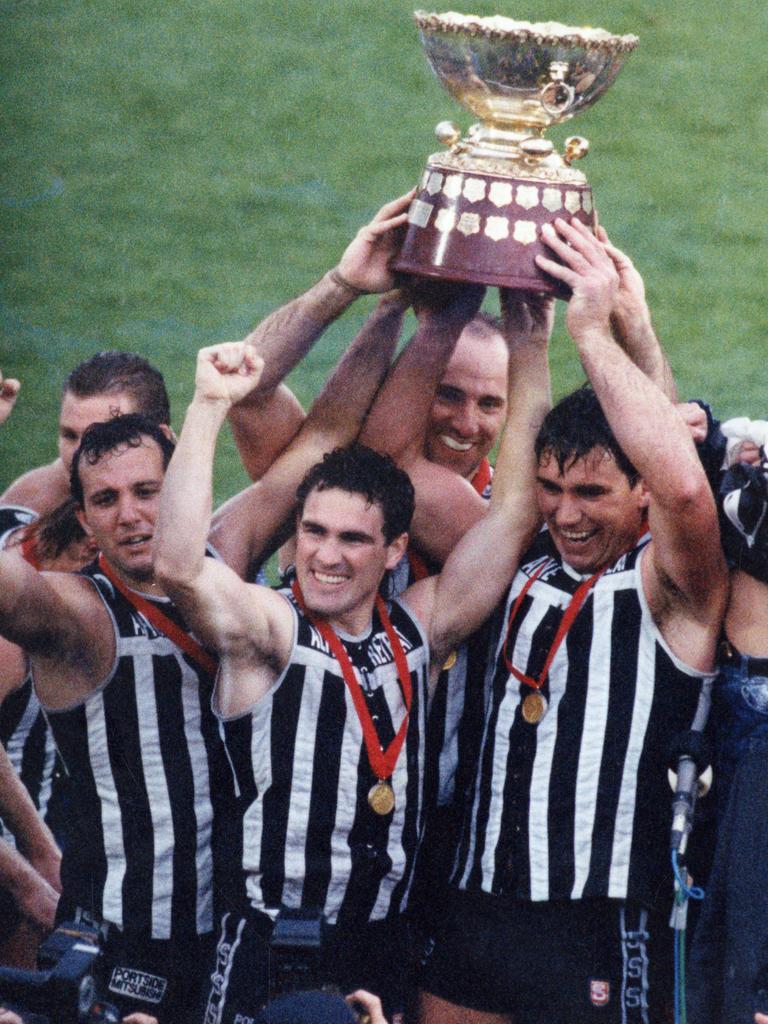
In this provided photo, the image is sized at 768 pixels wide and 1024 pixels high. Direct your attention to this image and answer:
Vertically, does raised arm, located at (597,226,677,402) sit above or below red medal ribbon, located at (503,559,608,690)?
above

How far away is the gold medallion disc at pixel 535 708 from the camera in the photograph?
3.58 meters

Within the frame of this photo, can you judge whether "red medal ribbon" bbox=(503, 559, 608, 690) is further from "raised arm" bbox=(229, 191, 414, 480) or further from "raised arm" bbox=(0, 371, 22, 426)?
"raised arm" bbox=(0, 371, 22, 426)

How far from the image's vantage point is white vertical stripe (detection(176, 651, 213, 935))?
3648mm

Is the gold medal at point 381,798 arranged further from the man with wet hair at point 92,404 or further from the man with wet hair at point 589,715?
the man with wet hair at point 92,404

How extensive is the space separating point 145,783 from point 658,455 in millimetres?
1251

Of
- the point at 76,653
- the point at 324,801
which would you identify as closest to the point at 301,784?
the point at 324,801

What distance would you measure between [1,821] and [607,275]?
6.18 feet

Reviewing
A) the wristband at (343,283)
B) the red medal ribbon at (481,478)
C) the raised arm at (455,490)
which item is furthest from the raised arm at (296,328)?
the red medal ribbon at (481,478)

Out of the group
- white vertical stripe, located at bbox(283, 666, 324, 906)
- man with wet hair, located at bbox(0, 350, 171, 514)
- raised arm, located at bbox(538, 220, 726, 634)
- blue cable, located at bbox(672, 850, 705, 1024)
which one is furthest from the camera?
man with wet hair, located at bbox(0, 350, 171, 514)

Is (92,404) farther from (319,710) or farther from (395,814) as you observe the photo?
(395,814)

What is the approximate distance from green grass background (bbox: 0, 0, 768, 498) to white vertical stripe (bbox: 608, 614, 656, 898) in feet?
15.2

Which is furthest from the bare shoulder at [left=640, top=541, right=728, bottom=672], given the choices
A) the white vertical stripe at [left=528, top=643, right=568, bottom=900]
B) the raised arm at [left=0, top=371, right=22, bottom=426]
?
the raised arm at [left=0, top=371, right=22, bottom=426]

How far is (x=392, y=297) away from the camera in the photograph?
403 centimetres

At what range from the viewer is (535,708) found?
3.59 m
